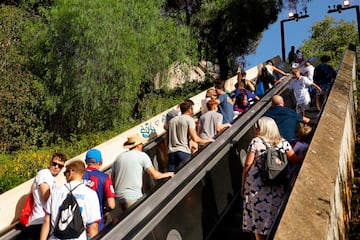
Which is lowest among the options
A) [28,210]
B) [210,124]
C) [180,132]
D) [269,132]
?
[28,210]

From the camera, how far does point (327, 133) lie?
4883 mm

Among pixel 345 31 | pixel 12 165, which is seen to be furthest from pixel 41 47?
pixel 345 31

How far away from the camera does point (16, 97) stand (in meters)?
17.4

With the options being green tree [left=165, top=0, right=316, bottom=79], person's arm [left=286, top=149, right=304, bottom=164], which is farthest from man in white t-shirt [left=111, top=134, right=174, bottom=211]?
green tree [left=165, top=0, right=316, bottom=79]

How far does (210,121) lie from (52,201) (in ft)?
10.9

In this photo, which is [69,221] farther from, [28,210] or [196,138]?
[196,138]

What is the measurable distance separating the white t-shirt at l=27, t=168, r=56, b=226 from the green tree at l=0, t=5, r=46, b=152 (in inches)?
498

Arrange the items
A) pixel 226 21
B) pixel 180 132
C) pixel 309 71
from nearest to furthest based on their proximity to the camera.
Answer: pixel 180 132 → pixel 309 71 → pixel 226 21

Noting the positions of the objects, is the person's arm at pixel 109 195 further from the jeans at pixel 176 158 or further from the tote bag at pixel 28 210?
the jeans at pixel 176 158

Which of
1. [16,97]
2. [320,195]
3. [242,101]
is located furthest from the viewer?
[16,97]

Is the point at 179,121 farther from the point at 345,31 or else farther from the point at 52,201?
the point at 345,31

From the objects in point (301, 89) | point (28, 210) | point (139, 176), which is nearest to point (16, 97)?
point (301, 89)

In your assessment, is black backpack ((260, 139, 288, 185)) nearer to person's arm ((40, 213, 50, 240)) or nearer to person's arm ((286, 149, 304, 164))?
person's arm ((286, 149, 304, 164))

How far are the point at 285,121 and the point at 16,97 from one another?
13718mm
